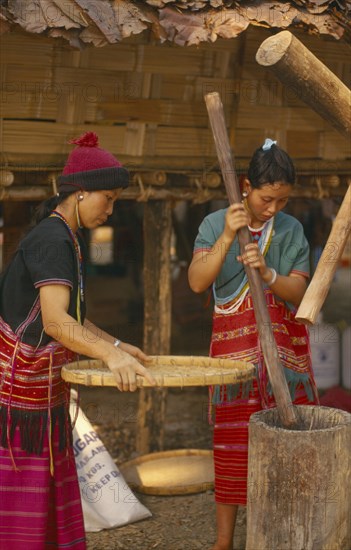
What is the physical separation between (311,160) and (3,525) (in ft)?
11.2

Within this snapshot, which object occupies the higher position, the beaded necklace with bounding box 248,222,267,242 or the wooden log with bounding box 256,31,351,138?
the wooden log with bounding box 256,31,351,138

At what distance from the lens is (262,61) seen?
3381 millimetres

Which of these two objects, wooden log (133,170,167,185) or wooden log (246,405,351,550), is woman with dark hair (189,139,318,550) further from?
wooden log (133,170,167,185)

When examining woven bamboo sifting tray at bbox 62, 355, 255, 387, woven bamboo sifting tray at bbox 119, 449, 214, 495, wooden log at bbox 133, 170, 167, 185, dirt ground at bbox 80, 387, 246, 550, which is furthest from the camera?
wooden log at bbox 133, 170, 167, 185

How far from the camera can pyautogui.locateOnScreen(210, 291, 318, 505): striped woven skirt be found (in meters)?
4.25

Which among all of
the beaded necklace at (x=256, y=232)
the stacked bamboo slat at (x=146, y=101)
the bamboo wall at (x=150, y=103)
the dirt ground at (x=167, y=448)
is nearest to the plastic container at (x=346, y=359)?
the dirt ground at (x=167, y=448)

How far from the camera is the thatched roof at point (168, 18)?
13.2 ft

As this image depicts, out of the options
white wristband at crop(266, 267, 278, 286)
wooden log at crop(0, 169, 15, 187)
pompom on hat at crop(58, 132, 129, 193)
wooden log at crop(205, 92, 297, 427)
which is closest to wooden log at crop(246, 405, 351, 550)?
wooden log at crop(205, 92, 297, 427)

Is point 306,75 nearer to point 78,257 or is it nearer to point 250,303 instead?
point 78,257

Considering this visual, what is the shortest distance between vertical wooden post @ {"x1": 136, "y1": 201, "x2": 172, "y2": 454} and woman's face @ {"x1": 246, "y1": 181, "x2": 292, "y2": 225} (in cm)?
179

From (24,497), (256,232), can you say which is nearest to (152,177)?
(256,232)

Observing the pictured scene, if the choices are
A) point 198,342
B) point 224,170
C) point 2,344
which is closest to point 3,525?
point 2,344

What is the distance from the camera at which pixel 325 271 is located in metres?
3.47

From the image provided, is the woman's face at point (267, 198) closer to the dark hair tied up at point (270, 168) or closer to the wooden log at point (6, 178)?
the dark hair tied up at point (270, 168)
